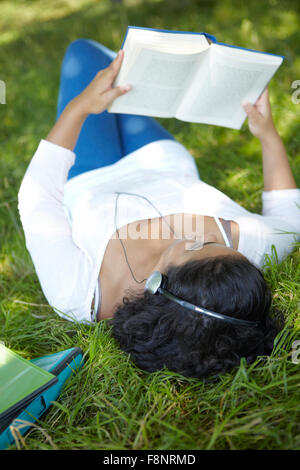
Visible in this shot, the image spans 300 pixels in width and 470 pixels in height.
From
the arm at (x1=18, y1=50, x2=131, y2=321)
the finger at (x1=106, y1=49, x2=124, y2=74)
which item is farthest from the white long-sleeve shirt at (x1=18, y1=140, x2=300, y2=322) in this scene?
the finger at (x1=106, y1=49, x2=124, y2=74)

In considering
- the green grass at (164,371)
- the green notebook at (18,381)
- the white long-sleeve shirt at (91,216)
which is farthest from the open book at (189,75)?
the green notebook at (18,381)

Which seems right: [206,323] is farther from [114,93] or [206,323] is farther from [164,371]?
[114,93]

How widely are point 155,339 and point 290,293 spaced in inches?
26.5

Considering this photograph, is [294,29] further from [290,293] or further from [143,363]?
[143,363]

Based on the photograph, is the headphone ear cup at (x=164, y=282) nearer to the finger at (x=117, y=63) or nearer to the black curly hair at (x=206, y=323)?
the black curly hair at (x=206, y=323)

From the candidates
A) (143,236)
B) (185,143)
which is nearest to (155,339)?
(143,236)

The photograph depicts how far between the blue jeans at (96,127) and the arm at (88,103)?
0.35m

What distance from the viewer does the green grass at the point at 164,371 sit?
133cm

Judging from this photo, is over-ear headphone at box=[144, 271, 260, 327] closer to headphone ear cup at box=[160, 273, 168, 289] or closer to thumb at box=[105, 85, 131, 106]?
headphone ear cup at box=[160, 273, 168, 289]

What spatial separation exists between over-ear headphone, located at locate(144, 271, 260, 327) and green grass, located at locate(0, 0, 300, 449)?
165mm

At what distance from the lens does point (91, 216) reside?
212cm

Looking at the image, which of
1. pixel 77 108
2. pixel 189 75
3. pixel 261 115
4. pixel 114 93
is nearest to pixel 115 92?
pixel 114 93

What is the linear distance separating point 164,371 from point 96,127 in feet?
5.44
